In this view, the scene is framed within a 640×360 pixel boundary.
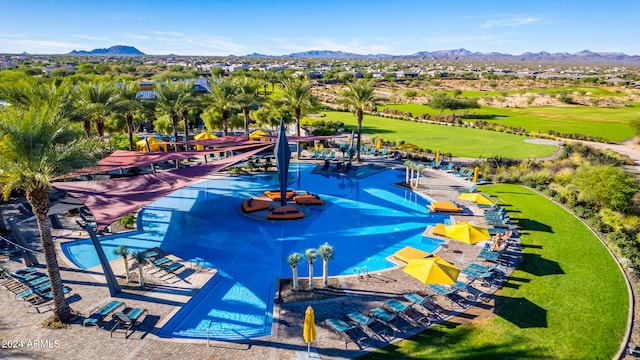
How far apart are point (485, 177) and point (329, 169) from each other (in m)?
13.0

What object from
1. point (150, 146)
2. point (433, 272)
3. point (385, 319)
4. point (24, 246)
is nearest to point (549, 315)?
point (433, 272)

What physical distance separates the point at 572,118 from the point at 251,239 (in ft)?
230

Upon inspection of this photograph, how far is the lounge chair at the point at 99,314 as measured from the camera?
12.2 metres

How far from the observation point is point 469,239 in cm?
1736

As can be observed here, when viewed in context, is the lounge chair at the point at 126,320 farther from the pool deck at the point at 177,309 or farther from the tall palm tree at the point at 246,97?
the tall palm tree at the point at 246,97

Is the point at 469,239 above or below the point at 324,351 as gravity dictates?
above

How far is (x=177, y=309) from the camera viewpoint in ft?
43.5

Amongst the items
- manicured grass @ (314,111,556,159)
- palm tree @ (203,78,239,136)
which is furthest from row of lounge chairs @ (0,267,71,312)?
manicured grass @ (314,111,556,159)

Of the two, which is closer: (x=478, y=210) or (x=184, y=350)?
(x=184, y=350)

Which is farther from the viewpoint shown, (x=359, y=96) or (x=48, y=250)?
(x=359, y=96)

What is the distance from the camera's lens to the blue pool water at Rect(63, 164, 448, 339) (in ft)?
44.7

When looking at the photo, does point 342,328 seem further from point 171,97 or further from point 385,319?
point 171,97

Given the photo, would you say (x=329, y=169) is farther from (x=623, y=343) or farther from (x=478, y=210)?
(x=623, y=343)

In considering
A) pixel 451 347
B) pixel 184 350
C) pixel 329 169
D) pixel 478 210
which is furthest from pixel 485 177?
pixel 184 350
